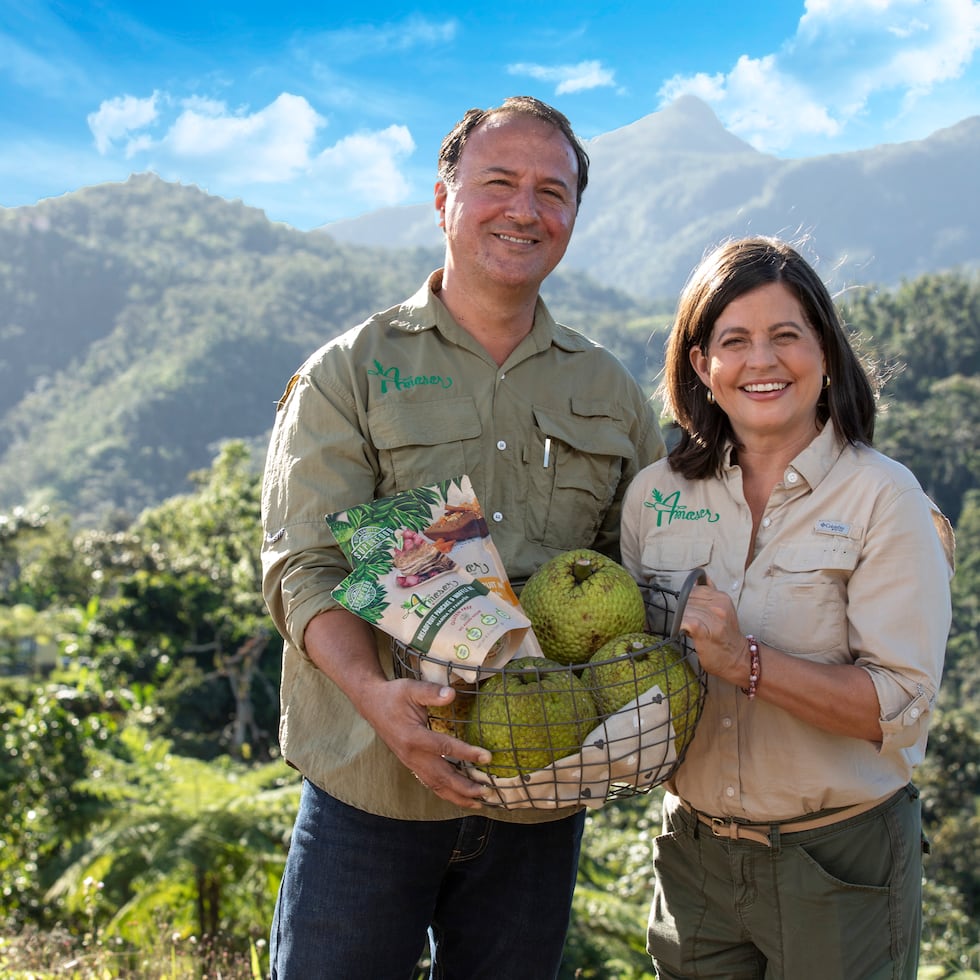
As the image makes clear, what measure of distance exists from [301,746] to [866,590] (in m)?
1.44

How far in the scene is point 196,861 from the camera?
693cm

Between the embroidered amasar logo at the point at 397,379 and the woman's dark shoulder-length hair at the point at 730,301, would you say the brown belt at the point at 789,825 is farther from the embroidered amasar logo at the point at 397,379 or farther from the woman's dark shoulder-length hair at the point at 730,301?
the embroidered amasar logo at the point at 397,379

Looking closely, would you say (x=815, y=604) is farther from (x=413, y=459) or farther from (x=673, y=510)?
(x=413, y=459)

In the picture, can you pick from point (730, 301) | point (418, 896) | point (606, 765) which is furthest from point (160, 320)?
point (606, 765)

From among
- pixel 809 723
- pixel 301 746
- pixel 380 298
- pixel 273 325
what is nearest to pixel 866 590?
pixel 809 723

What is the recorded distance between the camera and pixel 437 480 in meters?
2.72

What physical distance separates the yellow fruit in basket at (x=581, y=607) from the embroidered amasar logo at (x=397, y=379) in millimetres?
757

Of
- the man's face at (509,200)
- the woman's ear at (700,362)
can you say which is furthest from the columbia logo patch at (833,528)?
the man's face at (509,200)

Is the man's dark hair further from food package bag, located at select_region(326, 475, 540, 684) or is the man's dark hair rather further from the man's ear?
food package bag, located at select_region(326, 475, 540, 684)

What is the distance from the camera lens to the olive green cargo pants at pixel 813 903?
2320mm

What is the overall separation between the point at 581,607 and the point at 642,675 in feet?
0.72

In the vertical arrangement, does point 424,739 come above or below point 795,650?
below

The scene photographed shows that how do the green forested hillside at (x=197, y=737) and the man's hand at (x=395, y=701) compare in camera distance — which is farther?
the green forested hillside at (x=197, y=737)

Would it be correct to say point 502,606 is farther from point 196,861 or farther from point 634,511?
point 196,861
